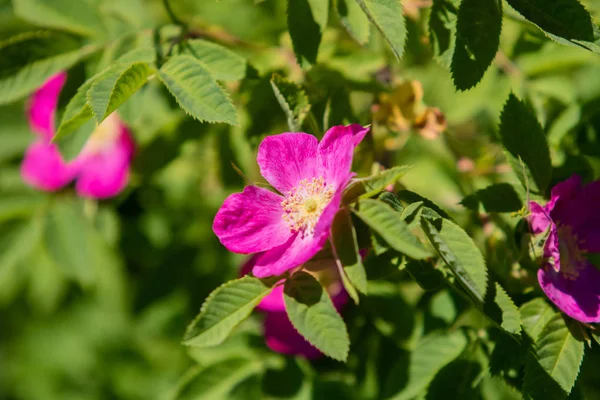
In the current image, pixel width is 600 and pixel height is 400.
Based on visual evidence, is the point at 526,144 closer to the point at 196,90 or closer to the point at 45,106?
the point at 196,90

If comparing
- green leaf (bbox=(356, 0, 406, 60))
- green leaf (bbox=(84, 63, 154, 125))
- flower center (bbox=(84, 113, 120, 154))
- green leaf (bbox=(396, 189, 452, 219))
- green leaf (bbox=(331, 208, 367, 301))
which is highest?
green leaf (bbox=(356, 0, 406, 60))

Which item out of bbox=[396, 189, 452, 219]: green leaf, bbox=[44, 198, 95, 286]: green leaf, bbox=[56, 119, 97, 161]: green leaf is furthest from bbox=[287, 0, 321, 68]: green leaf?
bbox=[44, 198, 95, 286]: green leaf

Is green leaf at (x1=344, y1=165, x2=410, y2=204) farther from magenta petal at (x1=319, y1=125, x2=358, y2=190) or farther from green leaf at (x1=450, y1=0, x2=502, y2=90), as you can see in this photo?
green leaf at (x1=450, y1=0, x2=502, y2=90)

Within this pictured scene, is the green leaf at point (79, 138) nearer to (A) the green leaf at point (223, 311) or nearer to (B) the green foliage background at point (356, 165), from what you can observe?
(B) the green foliage background at point (356, 165)

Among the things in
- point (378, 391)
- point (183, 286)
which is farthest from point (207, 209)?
point (378, 391)

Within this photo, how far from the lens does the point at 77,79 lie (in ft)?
4.81

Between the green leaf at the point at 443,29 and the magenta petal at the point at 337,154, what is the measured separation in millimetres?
265

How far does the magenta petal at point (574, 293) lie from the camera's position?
1064mm

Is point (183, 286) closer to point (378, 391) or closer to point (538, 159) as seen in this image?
point (378, 391)

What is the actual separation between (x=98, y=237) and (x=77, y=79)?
0.65 metres

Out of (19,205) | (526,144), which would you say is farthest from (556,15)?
(19,205)

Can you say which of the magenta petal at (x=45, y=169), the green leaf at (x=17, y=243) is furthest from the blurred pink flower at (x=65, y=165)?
the green leaf at (x=17, y=243)

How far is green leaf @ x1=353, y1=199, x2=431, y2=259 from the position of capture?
902mm

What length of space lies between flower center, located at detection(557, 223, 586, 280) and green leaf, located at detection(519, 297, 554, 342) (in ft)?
0.35
